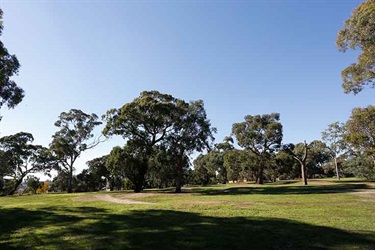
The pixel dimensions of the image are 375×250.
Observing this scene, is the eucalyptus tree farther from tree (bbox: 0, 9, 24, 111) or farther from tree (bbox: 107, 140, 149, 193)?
→ tree (bbox: 0, 9, 24, 111)

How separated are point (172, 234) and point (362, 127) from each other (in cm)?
3125

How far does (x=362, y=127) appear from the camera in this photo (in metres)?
32.3

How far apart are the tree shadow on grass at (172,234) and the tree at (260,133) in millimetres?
44554

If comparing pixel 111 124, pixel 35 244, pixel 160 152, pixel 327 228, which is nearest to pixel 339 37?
pixel 327 228

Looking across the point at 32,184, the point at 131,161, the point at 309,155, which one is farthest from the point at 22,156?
the point at 309,155

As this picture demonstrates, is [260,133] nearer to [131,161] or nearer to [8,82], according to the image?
[131,161]

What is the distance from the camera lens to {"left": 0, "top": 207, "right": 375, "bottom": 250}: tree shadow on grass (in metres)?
8.44

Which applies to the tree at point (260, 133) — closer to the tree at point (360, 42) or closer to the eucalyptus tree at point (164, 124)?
the eucalyptus tree at point (164, 124)

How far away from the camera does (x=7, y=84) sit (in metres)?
19.5

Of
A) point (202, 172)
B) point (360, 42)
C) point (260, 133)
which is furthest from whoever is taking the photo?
point (202, 172)

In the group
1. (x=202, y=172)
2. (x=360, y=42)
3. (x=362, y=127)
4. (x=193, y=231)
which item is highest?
(x=360, y=42)

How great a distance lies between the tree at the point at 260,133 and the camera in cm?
5488

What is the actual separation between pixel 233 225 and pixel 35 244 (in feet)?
23.4

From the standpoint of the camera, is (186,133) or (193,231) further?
(186,133)
